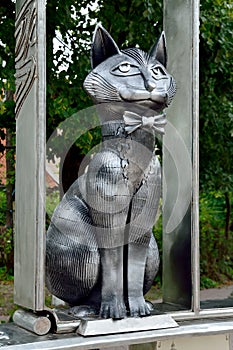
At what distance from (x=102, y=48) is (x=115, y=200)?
0.49 meters

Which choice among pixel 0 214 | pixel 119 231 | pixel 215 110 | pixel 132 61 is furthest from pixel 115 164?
pixel 0 214

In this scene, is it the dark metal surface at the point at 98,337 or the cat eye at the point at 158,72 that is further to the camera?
the cat eye at the point at 158,72

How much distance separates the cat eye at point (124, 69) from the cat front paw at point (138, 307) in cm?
70

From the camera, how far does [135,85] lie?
72.4 inches

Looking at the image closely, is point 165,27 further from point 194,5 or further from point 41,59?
point 41,59

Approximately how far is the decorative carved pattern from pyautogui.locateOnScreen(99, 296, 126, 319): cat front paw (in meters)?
0.67

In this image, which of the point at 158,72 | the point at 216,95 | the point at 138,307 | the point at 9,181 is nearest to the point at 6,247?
the point at 9,181

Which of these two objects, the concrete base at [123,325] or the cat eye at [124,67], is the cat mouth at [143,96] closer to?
the cat eye at [124,67]

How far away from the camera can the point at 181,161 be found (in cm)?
218

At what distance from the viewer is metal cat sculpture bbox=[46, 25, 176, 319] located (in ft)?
6.01

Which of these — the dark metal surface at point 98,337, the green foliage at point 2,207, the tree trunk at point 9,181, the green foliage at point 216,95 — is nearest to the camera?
the dark metal surface at point 98,337

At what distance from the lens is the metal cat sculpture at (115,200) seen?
1.83 meters

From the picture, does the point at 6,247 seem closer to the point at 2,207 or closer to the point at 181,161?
the point at 2,207

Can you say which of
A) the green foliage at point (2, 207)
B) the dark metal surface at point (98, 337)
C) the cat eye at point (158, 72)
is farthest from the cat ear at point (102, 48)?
the green foliage at point (2, 207)
